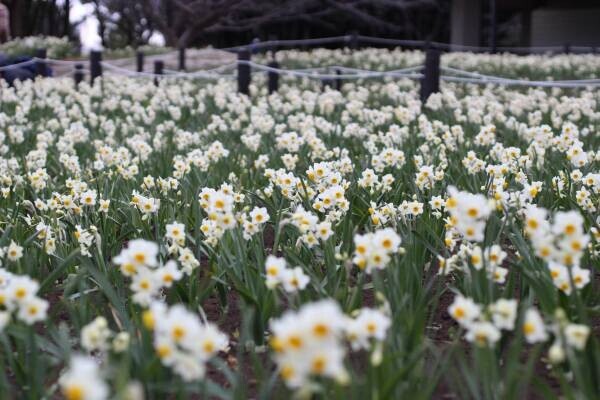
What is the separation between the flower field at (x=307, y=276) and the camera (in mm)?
1672

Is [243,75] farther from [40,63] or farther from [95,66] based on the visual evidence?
[40,63]

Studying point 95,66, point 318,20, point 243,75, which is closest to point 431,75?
point 243,75

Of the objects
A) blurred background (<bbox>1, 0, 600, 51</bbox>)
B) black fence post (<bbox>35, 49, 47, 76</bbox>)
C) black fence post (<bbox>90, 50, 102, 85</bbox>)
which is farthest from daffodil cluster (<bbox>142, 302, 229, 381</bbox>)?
blurred background (<bbox>1, 0, 600, 51</bbox>)

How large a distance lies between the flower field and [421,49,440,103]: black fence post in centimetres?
289

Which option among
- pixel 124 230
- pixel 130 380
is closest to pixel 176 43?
pixel 124 230

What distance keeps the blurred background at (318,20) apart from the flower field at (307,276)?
2009cm

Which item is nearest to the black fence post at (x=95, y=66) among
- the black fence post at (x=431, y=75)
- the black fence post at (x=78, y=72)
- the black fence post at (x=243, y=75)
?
the black fence post at (x=78, y=72)

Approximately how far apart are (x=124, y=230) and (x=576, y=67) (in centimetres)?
1352

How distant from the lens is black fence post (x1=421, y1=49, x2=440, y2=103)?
9240mm

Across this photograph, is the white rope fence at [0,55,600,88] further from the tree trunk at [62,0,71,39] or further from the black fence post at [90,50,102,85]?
the tree trunk at [62,0,71,39]

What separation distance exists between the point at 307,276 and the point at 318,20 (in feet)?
91.9

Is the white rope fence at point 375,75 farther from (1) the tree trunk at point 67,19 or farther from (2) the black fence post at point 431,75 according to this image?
(1) the tree trunk at point 67,19

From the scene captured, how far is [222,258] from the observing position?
2883mm

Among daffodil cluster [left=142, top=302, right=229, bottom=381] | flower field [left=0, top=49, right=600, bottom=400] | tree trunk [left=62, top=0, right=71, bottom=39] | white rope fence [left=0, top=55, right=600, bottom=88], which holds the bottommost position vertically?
flower field [left=0, top=49, right=600, bottom=400]
